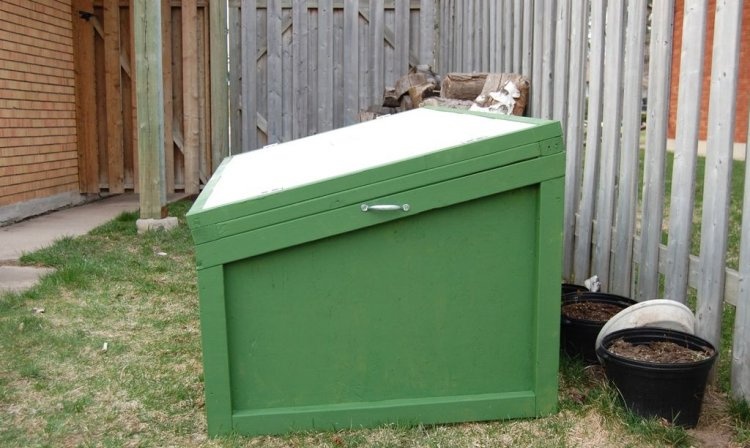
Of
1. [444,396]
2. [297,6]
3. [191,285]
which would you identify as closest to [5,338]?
[191,285]

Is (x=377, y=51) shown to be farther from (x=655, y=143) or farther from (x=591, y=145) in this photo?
(x=655, y=143)

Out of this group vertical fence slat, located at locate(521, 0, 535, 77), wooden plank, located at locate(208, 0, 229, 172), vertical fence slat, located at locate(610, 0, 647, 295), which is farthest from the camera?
wooden plank, located at locate(208, 0, 229, 172)

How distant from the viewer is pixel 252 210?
3104 millimetres

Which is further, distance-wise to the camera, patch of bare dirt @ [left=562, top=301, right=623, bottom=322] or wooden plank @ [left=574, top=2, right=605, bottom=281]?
wooden plank @ [left=574, top=2, right=605, bottom=281]

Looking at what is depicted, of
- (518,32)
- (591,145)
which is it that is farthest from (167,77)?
(591,145)

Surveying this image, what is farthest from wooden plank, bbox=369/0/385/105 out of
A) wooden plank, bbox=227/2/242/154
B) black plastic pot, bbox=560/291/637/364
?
black plastic pot, bbox=560/291/637/364

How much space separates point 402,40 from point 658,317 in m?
6.86

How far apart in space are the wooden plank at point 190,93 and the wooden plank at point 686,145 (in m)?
7.40

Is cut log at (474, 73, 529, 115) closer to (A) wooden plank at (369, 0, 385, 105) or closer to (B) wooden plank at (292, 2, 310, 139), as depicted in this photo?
(A) wooden plank at (369, 0, 385, 105)

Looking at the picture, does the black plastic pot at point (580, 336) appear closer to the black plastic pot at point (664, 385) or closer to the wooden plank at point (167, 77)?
the black plastic pot at point (664, 385)

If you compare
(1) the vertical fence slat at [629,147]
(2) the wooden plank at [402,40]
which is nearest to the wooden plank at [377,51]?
(2) the wooden plank at [402,40]

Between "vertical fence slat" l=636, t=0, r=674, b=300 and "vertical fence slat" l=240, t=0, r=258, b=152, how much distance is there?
6.48m

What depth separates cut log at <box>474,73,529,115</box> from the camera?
597 centimetres

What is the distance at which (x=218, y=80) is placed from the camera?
983 centimetres
